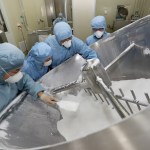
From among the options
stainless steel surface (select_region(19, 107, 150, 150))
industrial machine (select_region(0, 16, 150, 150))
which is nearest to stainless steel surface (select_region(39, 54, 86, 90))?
industrial machine (select_region(0, 16, 150, 150))

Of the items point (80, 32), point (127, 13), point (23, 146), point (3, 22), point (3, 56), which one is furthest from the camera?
point (127, 13)

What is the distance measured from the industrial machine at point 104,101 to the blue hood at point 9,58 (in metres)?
0.19

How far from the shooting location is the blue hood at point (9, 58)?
0.76 m

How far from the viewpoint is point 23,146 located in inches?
25.2

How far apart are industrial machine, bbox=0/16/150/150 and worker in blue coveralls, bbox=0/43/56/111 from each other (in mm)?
41

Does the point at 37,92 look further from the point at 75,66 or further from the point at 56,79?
the point at 75,66

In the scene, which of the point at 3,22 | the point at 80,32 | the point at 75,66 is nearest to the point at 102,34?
the point at 75,66

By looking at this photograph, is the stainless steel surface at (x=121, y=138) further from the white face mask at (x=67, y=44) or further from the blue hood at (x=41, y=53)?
the white face mask at (x=67, y=44)

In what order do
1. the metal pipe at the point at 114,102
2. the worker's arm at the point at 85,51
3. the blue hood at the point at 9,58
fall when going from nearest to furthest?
the metal pipe at the point at 114,102 → the blue hood at the point at 9,58 → the worker's arm at the point at 85,51

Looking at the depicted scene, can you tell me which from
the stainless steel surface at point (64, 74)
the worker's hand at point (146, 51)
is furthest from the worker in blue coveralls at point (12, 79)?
the worker's hand at point (146, 51)

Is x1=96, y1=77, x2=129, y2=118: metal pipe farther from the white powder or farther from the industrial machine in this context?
the white powder

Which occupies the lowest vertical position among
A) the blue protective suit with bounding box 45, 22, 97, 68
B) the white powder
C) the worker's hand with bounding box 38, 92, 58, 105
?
the white powder

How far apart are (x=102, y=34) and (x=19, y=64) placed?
1.07 meters

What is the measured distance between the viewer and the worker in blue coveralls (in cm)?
77
